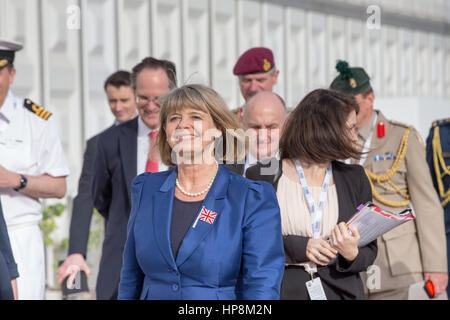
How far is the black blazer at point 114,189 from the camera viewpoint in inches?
145

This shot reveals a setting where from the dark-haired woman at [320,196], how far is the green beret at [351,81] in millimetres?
980

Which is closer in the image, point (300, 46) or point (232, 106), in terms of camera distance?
point (232, 106)

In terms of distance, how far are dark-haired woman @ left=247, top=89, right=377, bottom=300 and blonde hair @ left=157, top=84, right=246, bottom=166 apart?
482 mm

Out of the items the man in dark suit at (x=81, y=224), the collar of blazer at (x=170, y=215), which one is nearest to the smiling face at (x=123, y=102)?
the man in dark suit at (x=81, y=224)

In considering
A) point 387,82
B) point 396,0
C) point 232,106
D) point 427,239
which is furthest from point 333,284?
point 396,0

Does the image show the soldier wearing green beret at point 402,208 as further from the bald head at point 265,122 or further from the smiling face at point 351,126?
the smiling face at point 351,126

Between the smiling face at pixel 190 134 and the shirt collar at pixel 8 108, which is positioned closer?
the smiling face at pixel 190 134

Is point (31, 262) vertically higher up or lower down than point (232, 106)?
lower down

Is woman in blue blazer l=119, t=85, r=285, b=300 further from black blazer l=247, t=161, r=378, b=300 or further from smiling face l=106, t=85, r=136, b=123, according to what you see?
smiling face l=106, t=85, r=136, b=123

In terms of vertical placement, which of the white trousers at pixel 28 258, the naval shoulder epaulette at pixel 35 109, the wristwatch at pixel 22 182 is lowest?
the white trousers at pixel 28 258

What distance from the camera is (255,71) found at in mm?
4645

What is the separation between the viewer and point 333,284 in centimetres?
306

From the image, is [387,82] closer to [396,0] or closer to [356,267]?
[396,0]
